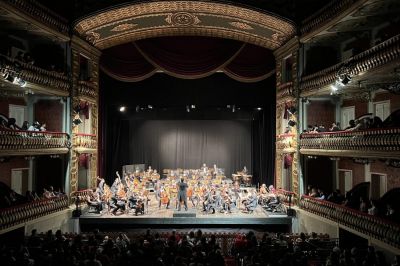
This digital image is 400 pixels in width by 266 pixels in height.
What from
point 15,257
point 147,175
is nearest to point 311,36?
point 147,175

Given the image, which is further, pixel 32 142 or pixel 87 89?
pixel 87 89

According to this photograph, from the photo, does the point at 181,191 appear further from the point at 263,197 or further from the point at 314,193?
the point at 314,193

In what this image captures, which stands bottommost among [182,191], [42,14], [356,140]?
[182,191]

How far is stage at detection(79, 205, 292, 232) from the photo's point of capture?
16641 mm

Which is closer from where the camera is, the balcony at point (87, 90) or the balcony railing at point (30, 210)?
the balcony railing at point (30, 210)

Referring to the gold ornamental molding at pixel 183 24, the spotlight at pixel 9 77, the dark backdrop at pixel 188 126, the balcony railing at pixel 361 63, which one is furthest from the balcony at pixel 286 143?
the spotlight at pixel 9 77

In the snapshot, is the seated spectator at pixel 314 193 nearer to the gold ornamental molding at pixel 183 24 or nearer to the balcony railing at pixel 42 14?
the gold ornamental molding at pixel 183 24

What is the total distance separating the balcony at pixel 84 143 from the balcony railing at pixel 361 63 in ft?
33.8

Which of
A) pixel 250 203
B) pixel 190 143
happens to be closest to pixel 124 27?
pixel 250 203

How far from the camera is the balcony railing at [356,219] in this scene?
441 inches

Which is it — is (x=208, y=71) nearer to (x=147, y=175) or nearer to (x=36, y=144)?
(x=147, y=175)

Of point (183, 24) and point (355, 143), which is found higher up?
point (183, 24)

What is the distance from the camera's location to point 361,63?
43.0ft

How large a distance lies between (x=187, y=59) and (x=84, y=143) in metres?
6.75
